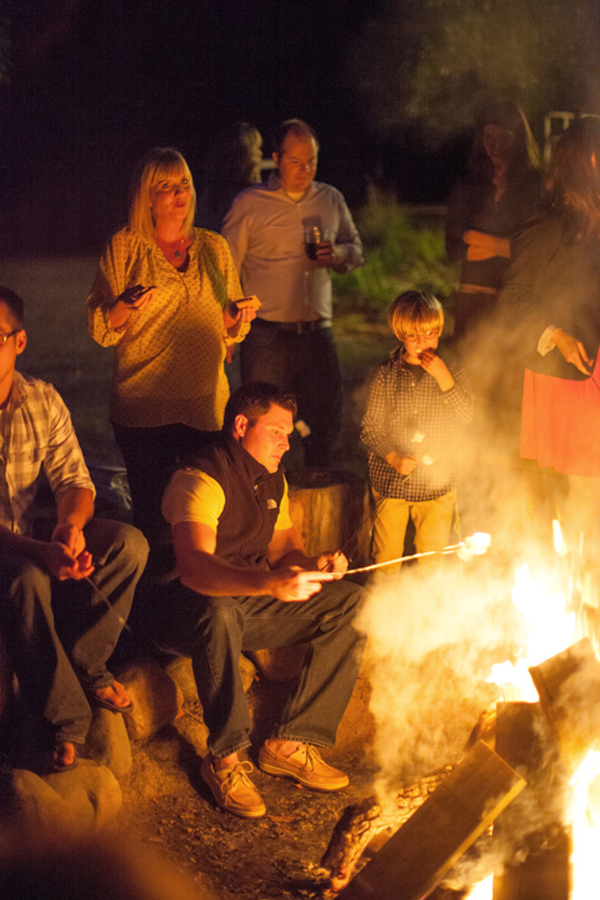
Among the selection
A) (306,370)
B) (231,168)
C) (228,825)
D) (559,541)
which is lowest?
(228,825)

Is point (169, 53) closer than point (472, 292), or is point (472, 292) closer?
point (472, 292)

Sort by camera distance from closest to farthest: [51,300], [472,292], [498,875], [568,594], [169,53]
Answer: [498,875] → [568,594] → [472,292] → [51,300] → [169,53]

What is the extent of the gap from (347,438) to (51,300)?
7.71m

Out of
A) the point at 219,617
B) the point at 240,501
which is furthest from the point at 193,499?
the point at 219,617

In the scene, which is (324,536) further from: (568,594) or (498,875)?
(498,875)

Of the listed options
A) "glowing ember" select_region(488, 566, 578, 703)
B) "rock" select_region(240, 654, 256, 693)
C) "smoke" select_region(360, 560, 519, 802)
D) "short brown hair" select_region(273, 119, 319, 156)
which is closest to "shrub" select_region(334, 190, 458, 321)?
"short brown hair" select_region(273, 119, 319, 156)

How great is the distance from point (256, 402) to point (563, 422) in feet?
5.00

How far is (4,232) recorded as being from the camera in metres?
20.0

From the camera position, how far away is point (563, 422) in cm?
433

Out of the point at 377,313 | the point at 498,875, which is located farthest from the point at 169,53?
the point at 498,875

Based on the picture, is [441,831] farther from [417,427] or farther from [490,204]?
[490,204]

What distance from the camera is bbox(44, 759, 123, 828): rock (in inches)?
123

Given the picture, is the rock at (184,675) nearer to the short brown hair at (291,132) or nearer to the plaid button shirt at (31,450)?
the plaid button shirt at (31,450)

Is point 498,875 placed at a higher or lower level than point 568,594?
lower
